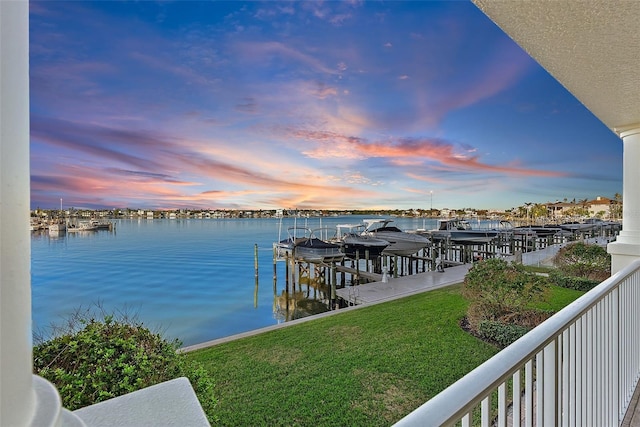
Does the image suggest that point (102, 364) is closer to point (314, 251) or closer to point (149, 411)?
point (149, 411)

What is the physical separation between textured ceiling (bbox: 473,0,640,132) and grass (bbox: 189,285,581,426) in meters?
3.53

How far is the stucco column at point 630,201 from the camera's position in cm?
369

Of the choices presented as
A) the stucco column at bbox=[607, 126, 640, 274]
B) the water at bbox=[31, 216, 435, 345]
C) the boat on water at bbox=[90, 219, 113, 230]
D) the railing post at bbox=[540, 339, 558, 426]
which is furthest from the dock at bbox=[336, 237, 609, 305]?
the boat on water at bbox=[90, 219, 113, 230]

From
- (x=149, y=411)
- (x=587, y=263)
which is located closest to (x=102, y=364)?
(x=149, y=411)

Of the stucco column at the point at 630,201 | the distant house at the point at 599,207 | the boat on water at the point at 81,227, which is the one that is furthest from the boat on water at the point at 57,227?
the distant house at the point at 599,207

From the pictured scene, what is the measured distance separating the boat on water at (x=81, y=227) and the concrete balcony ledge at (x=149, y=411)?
6061 cm

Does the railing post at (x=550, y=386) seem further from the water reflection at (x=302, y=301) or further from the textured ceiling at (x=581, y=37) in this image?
the water reflection at (x=302, y=301)

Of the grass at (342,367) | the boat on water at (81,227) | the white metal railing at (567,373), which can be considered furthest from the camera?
the boat on water at (81,227)

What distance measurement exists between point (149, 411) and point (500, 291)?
20.4 ft

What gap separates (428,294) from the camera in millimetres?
8898

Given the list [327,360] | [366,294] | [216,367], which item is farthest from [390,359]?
[366,294]

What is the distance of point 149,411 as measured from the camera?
124 centimetres

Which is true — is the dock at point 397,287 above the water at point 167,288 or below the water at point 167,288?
above

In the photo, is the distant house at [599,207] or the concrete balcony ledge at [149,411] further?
the distant house at [599,207]
